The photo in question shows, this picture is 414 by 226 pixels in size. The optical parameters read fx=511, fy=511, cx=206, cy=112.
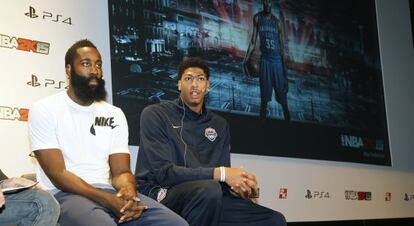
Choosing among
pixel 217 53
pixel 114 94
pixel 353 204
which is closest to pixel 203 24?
pixel 217 53

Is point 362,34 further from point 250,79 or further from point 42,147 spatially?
point 42,147

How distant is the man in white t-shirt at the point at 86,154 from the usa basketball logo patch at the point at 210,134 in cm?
53

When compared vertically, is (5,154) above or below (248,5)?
below

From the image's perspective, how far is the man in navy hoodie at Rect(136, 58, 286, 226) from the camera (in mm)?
2406

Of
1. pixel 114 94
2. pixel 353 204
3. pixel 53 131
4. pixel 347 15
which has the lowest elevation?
pixel 353 204

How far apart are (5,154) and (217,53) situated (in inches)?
72.4

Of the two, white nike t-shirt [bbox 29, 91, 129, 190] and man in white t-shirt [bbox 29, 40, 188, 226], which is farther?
white nike t-shirt [bbox 29, 91, 129, 190]

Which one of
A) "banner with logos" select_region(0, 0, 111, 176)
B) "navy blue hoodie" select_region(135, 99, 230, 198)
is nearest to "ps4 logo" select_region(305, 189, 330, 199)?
"navy blue hoodie" select_region(135, 99, 230, 198)

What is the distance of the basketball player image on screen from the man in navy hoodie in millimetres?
1310

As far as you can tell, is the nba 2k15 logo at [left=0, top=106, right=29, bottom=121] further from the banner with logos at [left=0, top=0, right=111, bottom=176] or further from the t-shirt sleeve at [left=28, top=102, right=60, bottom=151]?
the t-shirt sleeve at [left=28, top=102, right=60, bottom=151]

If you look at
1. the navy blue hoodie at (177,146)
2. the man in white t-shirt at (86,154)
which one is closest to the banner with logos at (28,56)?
the man in white t-shirt at (86,154)

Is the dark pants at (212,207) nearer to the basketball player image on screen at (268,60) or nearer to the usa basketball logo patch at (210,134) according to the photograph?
the usa basketball logo patch at (210,134)

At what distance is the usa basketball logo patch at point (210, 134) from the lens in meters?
2.90

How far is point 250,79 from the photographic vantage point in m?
4.24
